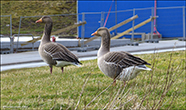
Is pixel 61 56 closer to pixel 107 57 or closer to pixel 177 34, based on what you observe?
pixel 107 57

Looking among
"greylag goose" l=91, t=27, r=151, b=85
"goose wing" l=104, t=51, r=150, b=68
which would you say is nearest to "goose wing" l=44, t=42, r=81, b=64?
"greylag goose" l=91, t=27, r=151, b=85

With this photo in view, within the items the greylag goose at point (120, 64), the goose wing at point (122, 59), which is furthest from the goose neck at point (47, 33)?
the goose wing at point (122, 59)

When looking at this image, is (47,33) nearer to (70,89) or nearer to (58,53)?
(58,53)

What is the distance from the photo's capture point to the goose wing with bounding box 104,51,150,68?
5707mm

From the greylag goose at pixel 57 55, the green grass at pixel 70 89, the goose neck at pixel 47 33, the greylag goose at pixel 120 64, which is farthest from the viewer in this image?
the goose neck at pixel 47 33

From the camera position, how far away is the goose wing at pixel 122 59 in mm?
5707

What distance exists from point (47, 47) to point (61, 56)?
61 cm

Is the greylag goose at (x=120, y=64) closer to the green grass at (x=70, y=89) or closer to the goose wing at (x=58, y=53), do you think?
the green grass at (x=70, y=89)

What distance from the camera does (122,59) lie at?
5.83 metres

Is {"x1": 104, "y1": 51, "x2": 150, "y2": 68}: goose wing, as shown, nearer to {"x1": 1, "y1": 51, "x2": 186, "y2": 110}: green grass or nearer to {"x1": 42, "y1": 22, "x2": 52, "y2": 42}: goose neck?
{"x1": 1, "y1": 51, "x2": 186, "y2": 110}: green grass

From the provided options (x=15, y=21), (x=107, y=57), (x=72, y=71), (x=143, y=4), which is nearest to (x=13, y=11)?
(x=15, y=21)

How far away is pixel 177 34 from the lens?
2308 cm

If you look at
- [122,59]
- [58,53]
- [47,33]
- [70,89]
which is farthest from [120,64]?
[47,33]

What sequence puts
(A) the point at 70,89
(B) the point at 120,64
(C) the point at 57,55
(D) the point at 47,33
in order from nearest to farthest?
1. (B) the point at 120,64
2. (A) the point at 70,89
3. (C) the point at 57,55
4. (D) the point at 47,33
